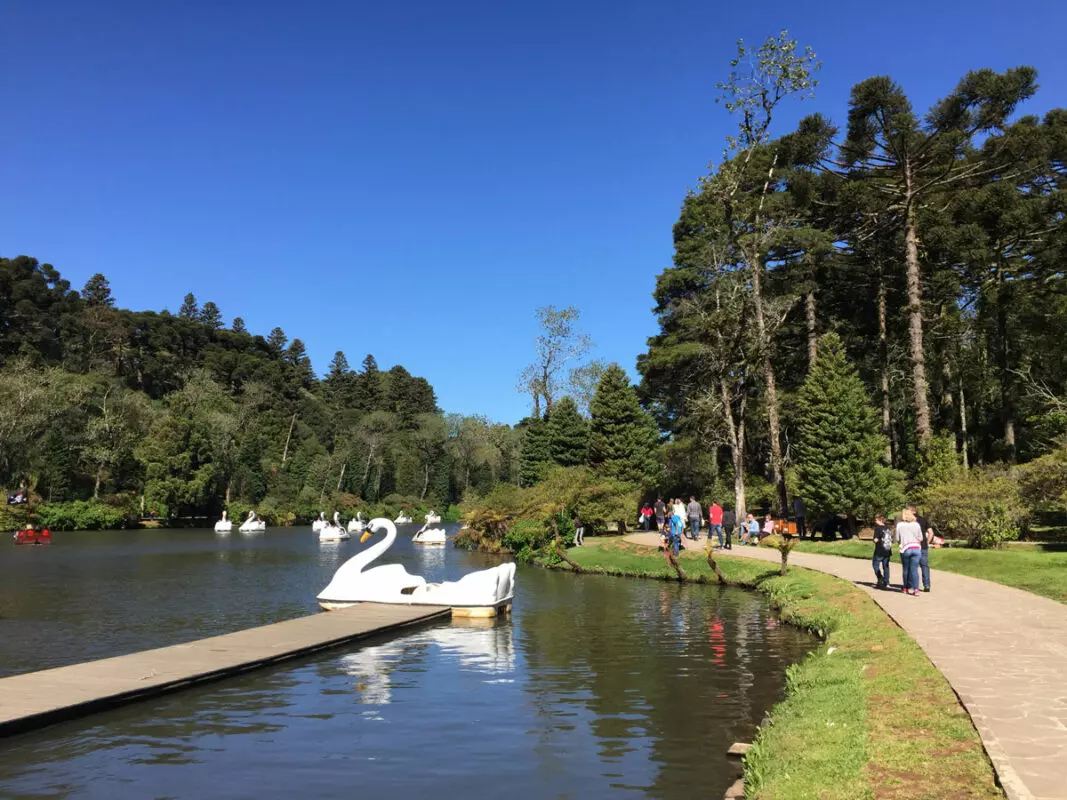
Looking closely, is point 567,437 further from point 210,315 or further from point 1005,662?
point 210,315

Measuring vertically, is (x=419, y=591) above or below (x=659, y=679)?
above

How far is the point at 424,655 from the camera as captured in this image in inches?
516

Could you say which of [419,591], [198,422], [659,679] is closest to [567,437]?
[198,422]

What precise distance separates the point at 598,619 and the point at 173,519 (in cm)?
5903

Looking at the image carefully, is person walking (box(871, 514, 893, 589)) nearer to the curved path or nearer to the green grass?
the curved path

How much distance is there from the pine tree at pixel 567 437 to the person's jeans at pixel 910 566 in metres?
41.3

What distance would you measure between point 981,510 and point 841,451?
24.8 ft

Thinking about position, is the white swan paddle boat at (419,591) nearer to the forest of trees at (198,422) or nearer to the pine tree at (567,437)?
the pine tree at (567,437)

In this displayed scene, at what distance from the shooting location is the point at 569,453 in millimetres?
58000

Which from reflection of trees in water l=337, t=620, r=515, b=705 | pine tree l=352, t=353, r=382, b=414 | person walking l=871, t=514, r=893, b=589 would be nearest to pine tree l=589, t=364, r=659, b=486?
person walking l=871, t=514, r=893, b=589

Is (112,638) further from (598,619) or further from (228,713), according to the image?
(598,619)

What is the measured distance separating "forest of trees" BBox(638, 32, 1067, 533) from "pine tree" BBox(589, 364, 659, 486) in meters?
2.15

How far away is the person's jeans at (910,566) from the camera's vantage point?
52.4 ft

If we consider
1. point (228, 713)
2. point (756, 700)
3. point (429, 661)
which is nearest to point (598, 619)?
point (429, 661)
